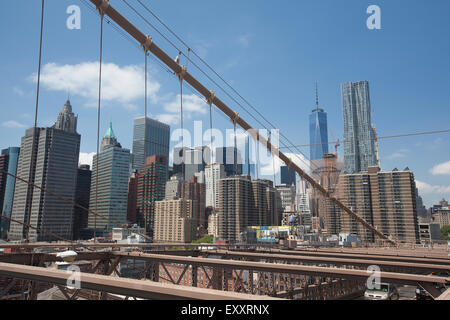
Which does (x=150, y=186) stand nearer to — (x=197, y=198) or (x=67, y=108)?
(x=197, y=198)

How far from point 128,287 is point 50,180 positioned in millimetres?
162084

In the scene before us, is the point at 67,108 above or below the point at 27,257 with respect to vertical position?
above

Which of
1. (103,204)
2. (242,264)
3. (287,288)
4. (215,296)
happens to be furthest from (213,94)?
(103,204)

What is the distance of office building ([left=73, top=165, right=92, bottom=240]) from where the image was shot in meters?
150

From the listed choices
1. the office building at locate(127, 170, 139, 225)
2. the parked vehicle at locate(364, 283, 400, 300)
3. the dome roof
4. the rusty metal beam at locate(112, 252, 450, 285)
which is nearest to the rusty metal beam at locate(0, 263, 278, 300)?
the rusty metal beam at locate(112, 252, 450, 285)

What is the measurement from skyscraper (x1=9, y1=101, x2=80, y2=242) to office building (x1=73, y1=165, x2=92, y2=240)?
15.3 ft

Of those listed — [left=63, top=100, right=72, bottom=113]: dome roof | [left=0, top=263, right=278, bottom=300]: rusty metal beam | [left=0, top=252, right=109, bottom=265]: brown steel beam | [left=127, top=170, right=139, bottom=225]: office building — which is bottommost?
[left=0, top=252, right=109, bottom=265]: brown steel beam

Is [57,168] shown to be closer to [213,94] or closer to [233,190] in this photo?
[233,190]

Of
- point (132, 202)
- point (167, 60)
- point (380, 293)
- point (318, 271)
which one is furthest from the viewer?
point (132, 202)

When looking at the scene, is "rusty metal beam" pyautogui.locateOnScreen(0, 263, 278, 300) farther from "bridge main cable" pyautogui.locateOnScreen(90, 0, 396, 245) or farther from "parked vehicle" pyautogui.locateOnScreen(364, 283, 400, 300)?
"parked vehicle" pyautogui.locateOnScreen(364, 283, 400, 300)

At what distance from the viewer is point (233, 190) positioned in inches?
5153

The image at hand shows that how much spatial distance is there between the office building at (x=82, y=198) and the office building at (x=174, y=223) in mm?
37178

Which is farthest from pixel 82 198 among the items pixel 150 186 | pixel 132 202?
pixel 150 186

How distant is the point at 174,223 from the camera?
14000 centimetres
